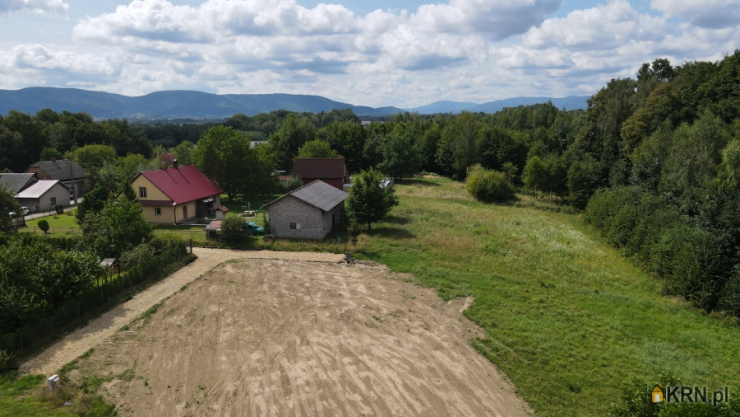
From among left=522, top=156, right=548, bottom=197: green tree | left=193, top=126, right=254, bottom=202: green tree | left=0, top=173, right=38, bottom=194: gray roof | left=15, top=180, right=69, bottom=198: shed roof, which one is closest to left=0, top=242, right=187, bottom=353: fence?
left=193, top=126, right=254, bottom=202: green tree

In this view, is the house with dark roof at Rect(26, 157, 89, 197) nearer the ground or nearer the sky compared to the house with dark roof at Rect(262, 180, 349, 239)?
nearer the sky

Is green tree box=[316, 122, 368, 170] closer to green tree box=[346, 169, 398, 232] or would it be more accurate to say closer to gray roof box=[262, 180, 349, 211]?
gray roof box=[262, 180, 349, 211]

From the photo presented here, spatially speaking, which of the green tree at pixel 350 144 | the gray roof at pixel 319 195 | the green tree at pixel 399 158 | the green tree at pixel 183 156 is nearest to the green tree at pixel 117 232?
the gray roof at pixel 319 195

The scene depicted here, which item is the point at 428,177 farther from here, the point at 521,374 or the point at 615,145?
the point at 521,374

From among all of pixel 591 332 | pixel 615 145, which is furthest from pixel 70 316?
pixel 615 145

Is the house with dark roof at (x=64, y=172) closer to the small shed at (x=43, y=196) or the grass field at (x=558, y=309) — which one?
the small shed at (x=43, y=196)

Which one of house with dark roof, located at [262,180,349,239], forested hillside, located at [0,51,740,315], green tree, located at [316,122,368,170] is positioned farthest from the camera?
green tree, located at [316,122,368,170]

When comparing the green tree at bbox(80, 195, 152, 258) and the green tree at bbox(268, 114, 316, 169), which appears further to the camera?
the green tree at bbox(268, 114, 316, 169)
